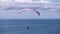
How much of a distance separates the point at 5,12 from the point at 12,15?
117 millimetres

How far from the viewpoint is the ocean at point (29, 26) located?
4.68 ft

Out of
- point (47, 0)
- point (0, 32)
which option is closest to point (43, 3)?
point (47, 0)

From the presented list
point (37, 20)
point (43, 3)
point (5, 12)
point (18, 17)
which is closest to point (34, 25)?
point (37, 20)

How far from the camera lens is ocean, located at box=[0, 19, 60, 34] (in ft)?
4.68

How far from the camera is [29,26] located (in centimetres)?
142

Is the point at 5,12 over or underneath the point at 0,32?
over

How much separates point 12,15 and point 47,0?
1.90 feet

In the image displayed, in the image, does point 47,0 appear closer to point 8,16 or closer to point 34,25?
point 34,25

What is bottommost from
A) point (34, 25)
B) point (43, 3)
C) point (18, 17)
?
point (34, 25)

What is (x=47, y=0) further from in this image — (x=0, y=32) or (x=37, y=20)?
(x=0, y=32)

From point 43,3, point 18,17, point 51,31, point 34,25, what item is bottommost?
point 51,31

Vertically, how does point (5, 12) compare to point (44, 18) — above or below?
above

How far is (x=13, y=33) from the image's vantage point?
1469 millimetres

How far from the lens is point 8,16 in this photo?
1.45 m
